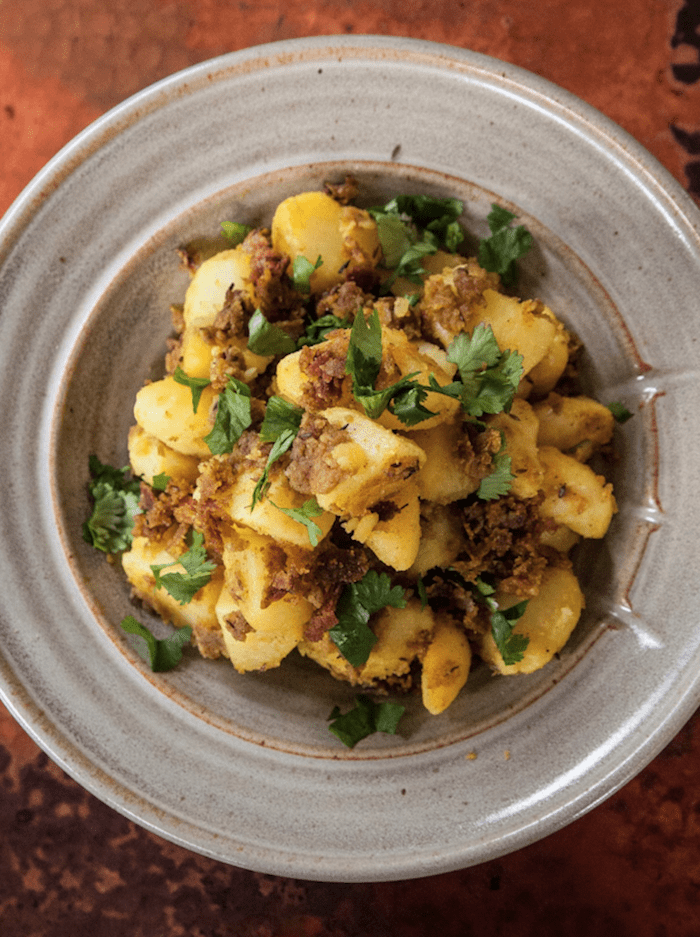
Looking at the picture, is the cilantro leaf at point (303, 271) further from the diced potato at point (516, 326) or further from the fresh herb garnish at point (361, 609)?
the fresh herb garnish at point (361, 609)

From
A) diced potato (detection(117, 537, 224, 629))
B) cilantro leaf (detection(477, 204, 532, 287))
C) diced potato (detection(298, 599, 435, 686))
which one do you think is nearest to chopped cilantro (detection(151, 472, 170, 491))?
diced potato (detection(117, 537, 224, 629))

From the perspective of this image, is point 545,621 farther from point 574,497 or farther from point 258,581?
point 258,581

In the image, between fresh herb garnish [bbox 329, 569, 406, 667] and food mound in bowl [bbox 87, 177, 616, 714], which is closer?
food mound in bowl [bbox 87, 177, 616, 714]

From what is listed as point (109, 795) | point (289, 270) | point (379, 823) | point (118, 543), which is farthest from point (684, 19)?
point (109, 795)

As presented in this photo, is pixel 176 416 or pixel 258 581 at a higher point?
pixel 176 416

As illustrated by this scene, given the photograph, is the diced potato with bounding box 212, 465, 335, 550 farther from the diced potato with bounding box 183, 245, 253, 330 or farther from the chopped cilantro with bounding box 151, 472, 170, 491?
the diced potato with bounding box 183, 245, 253, 330

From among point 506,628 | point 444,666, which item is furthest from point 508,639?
point 444,666

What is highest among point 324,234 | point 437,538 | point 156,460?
point 324,234
